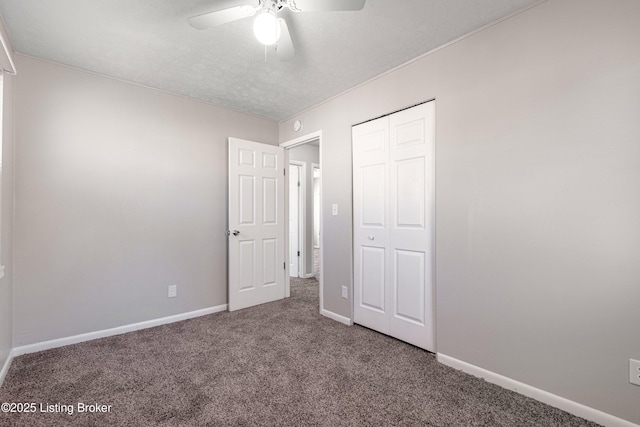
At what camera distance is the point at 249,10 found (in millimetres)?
1453

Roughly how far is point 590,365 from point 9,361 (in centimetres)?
390

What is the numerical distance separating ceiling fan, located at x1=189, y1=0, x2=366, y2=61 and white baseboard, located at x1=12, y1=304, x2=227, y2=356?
2.73 metres

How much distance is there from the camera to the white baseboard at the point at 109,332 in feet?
7.20

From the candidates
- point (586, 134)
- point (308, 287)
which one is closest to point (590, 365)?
point (586, 134)

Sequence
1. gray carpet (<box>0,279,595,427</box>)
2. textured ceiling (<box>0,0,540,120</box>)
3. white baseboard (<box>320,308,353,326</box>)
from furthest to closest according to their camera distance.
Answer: white baseboard (<box>320,308,353,326</box>) < textured ceiling (<box>0,0,540,120</box>) < gray carpet (<box>0,279,595,427</box>)

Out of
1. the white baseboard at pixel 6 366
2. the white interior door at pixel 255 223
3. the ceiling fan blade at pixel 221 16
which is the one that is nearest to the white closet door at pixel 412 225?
the ceiling fan blade at pixel 221 16

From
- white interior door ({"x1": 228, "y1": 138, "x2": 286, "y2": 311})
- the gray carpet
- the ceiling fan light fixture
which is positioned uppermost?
the ceiling fan light fixture

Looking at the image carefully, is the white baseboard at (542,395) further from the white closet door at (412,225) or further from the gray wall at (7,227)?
the gray wall at (7,227)

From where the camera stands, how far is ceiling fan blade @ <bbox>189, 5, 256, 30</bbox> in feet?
4.77

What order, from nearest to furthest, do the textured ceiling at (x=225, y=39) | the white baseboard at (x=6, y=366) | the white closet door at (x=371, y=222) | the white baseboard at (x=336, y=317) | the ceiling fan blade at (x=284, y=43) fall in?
the ceiling fan blade at (x=284, y=43) < the textured ceiling at (x=225, y=39) < the white baseboard at (x=6, y=366) < the white closet door at (x=371, y=222) < the white baseboard at (x=336, y=317)

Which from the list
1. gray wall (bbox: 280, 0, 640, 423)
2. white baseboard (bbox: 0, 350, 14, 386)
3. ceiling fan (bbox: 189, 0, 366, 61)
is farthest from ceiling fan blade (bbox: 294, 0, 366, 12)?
white baseboard (bbox: 0, 350, 14, 386)

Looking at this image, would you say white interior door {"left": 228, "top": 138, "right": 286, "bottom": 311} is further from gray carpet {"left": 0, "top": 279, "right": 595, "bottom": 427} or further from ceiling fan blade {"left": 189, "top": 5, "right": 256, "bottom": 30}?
ceiling fan blade {"left": 189, "top": 5, "right": 256, "bottom": 30}

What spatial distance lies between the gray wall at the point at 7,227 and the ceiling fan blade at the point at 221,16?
156 cm

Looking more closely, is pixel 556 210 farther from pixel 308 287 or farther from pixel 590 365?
pixel 308 287
